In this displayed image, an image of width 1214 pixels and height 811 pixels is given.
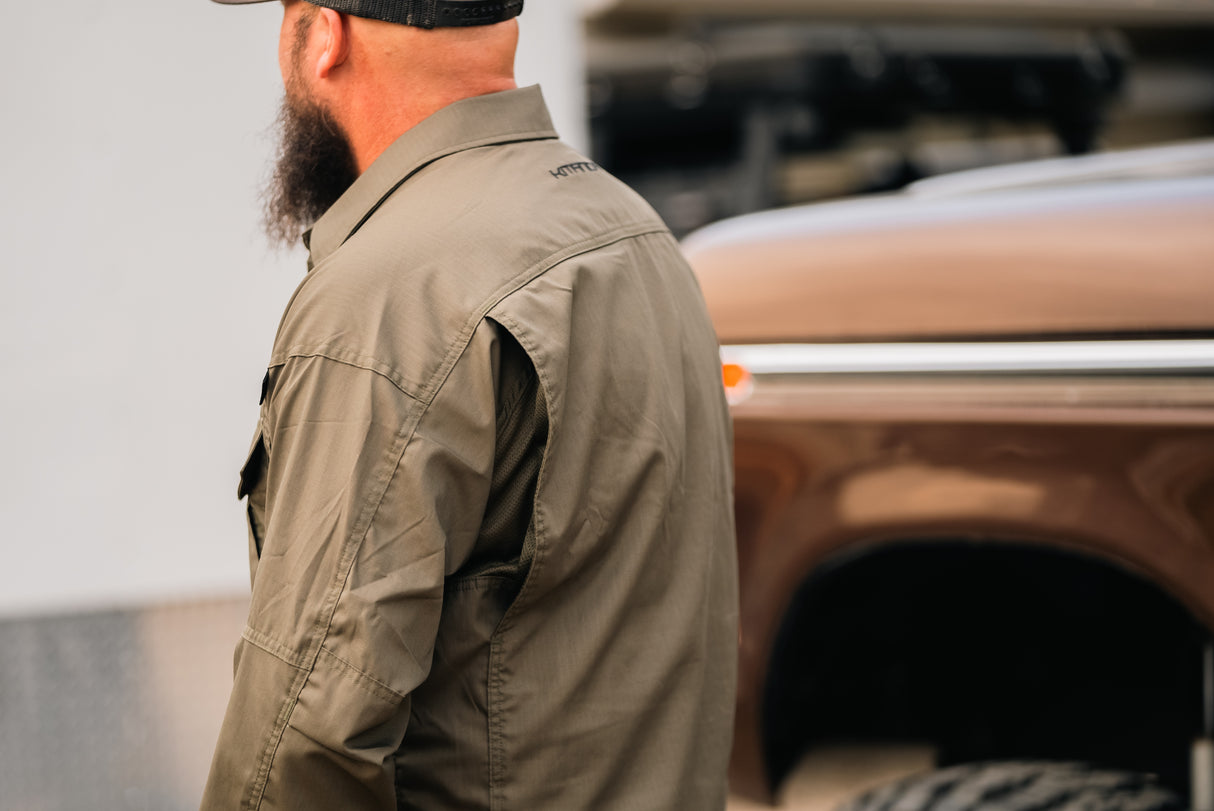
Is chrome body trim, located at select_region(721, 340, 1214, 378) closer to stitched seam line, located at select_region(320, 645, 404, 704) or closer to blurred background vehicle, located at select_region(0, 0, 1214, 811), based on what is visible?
blurred background vehicle, located at select_region(0, 0, 1214, 811)

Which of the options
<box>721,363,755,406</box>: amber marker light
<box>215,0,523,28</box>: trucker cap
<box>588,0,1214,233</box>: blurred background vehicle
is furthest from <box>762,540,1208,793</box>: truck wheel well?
<box>588,0,1214,233</box>: blurred background vehicle

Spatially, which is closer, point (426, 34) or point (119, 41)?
point (426, 34)

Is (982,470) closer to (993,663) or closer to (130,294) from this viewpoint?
(993,663)

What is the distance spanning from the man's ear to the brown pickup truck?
1137 millimetres

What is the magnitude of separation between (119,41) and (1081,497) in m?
2.44

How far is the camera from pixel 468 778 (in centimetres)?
124

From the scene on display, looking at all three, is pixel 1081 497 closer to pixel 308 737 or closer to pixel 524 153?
pixel 524 153

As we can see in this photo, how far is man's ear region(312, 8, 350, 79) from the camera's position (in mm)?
1318

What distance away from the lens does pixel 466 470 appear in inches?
45.7

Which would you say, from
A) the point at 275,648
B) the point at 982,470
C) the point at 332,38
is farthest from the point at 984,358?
the point at 275,648

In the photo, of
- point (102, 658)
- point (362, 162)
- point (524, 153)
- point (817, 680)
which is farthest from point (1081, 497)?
point (102, 658)

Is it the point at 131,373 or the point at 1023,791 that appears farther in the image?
the point at 131,373

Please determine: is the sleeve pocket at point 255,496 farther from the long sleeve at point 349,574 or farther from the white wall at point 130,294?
the white wall at point 130,294

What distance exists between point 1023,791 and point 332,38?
5.93 ft
